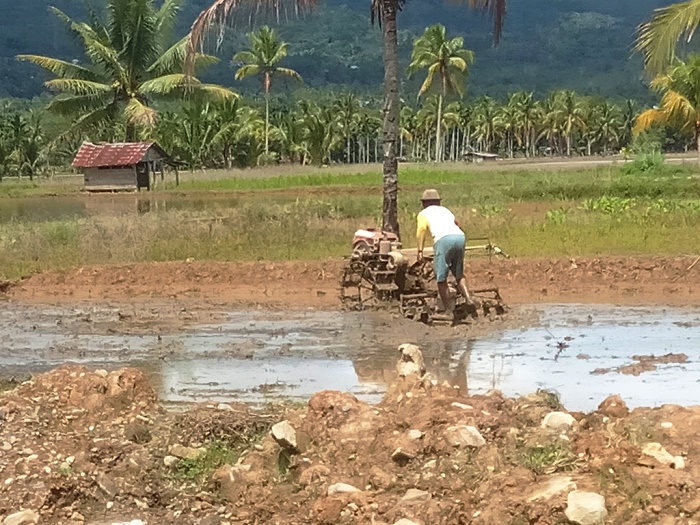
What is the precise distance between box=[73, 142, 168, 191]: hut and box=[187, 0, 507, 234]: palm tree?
27681mm

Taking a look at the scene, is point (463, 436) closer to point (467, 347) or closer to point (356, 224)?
point (467, 347)

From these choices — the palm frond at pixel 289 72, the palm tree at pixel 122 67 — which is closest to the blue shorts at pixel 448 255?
the palm tree at pixel 122 67

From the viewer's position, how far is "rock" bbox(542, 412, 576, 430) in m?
5.87

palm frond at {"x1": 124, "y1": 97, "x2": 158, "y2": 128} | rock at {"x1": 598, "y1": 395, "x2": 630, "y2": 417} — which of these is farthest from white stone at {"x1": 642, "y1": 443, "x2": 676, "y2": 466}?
palm frond at {"x1": 124, "y1": 97, "x2": 158, "y2": 128}

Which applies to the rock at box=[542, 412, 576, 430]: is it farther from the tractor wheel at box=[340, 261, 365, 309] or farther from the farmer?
the tractor wheel at box=[340, 261, 365, 309]

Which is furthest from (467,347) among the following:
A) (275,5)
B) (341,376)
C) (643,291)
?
(275,5)

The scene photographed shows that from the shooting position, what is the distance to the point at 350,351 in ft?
34.2

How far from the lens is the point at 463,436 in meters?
5.70

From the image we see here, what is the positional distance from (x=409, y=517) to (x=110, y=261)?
13.6 metres

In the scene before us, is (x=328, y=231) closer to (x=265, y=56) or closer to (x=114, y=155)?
(x=114, y=155)

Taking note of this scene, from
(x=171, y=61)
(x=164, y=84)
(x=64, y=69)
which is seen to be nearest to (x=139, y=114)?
(x=164, y=84)

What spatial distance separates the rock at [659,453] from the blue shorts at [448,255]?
5.58 metres

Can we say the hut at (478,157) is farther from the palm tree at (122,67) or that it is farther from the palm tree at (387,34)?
the palm tree at (387,34)

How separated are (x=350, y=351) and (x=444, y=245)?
1.60 m
